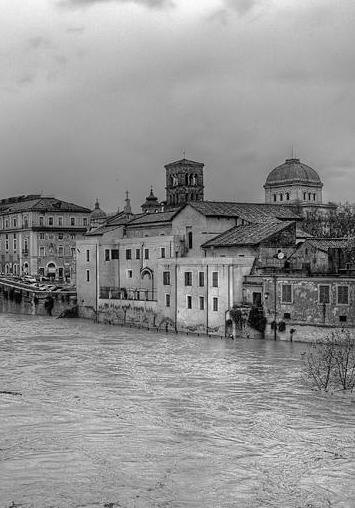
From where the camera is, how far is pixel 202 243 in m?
55.4

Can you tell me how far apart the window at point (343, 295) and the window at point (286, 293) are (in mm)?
3054

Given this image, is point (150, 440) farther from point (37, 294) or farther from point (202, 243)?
point (37, 294)

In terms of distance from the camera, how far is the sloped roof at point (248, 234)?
165 feet

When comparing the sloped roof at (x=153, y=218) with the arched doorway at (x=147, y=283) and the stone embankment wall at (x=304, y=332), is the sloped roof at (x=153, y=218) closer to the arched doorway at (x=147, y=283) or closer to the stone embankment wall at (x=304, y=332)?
the arched doorway at (x=147, y=283)

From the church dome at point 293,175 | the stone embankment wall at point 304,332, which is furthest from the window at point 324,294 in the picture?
the church dome at point 293,175

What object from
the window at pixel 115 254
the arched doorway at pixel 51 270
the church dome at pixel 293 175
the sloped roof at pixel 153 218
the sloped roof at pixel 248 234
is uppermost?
the church dome at pixel 293 175

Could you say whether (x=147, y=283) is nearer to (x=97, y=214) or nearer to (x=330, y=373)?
(x=330, y=373)

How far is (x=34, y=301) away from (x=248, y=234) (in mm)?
23728

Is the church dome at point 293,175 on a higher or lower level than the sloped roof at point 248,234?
higher

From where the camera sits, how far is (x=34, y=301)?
68.2 m

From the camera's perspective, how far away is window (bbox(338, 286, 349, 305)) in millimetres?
41844

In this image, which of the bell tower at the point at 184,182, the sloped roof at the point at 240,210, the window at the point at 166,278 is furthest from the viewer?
the bell tower at the point at 184,182

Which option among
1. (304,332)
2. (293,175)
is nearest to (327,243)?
(304,332)

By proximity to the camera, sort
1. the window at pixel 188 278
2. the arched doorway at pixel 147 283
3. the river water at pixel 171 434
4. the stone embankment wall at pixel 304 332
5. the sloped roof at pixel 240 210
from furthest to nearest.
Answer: the arched doorway at pixel 147 283
the sloped roof at pixel 240 210
the window at pixel 188 278
the stone embankment wall at pixel 304 332
the river water at pixel 171 434
